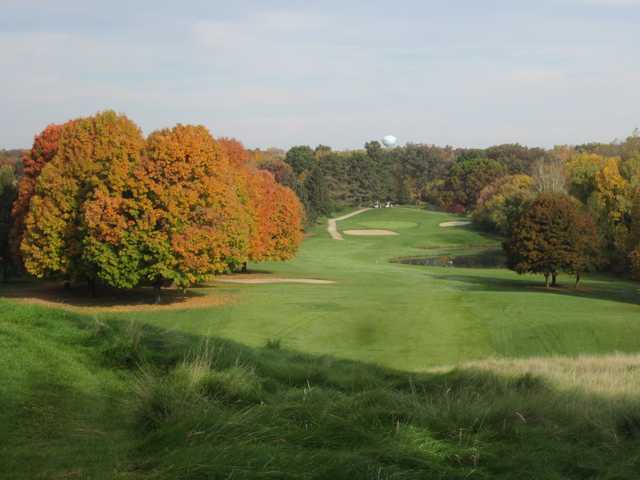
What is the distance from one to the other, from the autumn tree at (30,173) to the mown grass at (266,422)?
113 feet

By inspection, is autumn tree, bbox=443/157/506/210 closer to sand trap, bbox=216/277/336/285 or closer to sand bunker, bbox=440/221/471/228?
sand bunker, bbox=440/221/471/228

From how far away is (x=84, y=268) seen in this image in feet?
121

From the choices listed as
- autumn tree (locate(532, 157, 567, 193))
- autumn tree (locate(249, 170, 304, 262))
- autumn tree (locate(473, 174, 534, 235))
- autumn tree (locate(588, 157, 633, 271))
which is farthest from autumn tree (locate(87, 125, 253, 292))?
autumn tree (locate(473, 174, 534, 235))

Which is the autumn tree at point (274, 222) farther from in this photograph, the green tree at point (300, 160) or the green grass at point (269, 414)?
the green tree at point (300, 160)

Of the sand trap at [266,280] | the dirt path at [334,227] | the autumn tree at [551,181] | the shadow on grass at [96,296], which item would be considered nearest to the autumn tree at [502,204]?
the autumn tree at [551,181]

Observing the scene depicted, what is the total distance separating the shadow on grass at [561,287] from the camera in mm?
43469

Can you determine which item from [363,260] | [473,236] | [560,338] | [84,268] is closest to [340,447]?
[560,338]

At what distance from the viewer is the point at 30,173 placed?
43656 mm

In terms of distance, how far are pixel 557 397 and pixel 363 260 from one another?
6342 cm

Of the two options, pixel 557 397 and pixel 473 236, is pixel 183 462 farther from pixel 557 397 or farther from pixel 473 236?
pixel 473 236

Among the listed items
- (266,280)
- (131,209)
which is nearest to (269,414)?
(131,209)

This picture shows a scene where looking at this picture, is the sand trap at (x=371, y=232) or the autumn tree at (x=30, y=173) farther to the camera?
the sand trap at (x=371, y=232)

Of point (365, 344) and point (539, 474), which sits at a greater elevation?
point (539, 474)

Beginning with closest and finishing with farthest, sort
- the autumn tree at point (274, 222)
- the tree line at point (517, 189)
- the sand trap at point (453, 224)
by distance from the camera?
the tree line at point (517, 189)
the autumn tree at point (274, 222)
the sand trap at point (453, 224)
